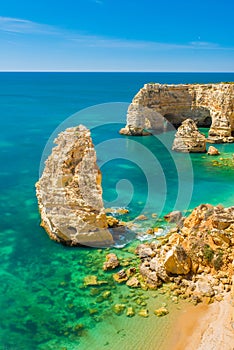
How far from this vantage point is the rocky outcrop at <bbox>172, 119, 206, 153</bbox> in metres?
42.5

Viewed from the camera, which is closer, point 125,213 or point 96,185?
point 96,185

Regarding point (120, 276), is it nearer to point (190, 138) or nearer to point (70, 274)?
point (70, 274)

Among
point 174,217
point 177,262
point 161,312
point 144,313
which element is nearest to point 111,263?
point 177,262

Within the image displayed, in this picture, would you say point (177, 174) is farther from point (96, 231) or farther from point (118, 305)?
point (118, 305)

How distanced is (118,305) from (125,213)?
384 inches

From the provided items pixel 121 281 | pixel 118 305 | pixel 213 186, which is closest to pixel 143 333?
pixel 118 305

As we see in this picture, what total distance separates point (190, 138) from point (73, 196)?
25988 millimetres

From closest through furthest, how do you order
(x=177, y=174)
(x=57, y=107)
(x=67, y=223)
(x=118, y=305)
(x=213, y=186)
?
(x=118, y=305)
(x=67, y=223)
(x=213, y=186)
(x=177, y=174)
(x=57, y=107)

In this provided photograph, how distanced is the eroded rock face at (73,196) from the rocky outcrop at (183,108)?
30.6 metres

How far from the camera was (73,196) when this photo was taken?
19.7m

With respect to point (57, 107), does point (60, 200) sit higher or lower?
lower

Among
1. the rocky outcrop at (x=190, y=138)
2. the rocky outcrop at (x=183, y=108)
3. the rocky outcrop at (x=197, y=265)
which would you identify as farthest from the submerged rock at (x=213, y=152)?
the rocky outcrop at (x=197, y=265)

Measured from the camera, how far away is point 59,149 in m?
21.0

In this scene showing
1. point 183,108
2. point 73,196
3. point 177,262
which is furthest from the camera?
point 183,108
